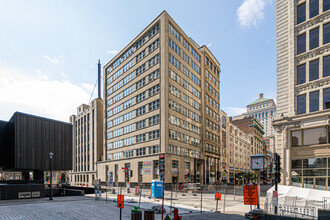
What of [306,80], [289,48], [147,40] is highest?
[147,40]

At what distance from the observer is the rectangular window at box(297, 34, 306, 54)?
28.4 meters

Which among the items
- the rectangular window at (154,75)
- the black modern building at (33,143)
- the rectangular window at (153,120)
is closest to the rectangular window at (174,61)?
the rectangular window at (154,75)

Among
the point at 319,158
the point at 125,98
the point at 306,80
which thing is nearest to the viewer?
the point at 319,158

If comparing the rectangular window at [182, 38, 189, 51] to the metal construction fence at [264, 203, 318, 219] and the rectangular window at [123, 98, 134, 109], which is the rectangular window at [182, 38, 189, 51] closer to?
the rectangular window at [123, 98, 134, 109]

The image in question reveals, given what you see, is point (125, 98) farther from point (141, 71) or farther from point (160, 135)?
point (160, 135)

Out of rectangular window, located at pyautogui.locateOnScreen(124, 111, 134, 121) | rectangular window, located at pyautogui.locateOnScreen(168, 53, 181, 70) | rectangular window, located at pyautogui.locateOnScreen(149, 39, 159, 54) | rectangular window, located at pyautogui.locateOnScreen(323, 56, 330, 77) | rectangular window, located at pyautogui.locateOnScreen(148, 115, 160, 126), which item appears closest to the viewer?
rectangular window, located at pyautogui.locateOnScreen(323, 56, 330, 77)

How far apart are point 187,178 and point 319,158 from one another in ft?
109

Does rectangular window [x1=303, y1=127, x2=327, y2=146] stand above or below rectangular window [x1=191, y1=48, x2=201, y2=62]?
below

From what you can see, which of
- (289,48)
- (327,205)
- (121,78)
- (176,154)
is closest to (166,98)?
(176,154)

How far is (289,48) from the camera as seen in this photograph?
29.5m

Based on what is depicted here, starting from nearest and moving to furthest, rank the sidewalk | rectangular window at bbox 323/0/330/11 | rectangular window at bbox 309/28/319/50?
the sidewalk, rectangular window at bbox 323/0/330/11, rectangular window at bbox 309/28/319/50

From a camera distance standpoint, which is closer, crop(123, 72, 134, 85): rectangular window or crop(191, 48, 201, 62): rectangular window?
crop(123, 72, 134, 85): rectangular window

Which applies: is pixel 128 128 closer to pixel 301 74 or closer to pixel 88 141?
pixel 88 141

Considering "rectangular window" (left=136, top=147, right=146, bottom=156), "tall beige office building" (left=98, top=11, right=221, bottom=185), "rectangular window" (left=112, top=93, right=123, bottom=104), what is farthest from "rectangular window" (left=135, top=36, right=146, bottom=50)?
"rectangular window" (left=136, top=147, right=146, bottom=156)
